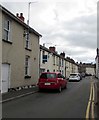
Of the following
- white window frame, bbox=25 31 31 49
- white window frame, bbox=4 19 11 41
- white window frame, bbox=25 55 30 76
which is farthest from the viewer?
white window frame, bbox=25 55 30 76

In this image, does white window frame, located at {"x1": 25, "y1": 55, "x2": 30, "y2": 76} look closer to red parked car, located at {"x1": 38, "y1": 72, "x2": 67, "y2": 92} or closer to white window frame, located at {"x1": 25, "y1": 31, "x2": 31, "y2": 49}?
white window frame, located at {"x1": 25, "y1": 31, "x2": 31, "y2": 49}

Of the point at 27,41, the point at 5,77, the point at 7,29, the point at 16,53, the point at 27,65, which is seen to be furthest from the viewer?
the point at 27,65

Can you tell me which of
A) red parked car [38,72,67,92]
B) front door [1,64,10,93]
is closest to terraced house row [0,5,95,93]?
front door [1,64,10,93]

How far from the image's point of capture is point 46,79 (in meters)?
21.8

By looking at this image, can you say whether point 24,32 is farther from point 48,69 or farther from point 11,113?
point 48,69

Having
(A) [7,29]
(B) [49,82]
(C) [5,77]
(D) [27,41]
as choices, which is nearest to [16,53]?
(A) [7,29]

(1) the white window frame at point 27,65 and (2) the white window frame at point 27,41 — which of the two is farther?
(1) the white window frame at point 27,65

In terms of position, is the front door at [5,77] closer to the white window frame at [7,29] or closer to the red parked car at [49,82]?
the white window frame at [7,29]

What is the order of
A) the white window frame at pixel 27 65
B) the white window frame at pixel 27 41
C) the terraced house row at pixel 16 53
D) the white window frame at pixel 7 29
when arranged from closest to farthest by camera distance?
the terraced house row at pixel 16 53 → the white window frame at pixel 7 29 → the white window frame at pixel 27 41 → the white window frame at pixel 27 65

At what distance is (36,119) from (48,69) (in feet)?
107

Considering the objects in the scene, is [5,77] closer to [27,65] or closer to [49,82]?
[49,82]

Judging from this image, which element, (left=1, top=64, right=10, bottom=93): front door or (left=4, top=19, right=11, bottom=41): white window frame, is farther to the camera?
(left=4, top=19, right=11, bottom=41): white window frame

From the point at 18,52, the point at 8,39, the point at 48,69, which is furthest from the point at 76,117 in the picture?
the point at 48,69

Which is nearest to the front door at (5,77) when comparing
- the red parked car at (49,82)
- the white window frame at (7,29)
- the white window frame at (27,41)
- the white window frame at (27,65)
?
the white window frame at (7,29)
